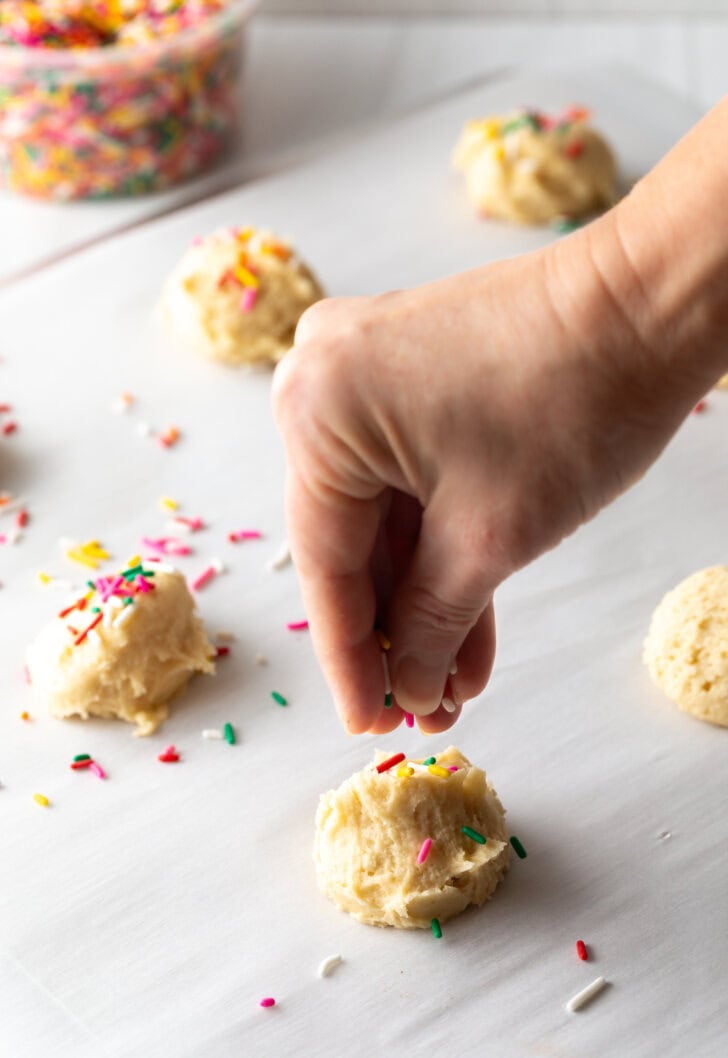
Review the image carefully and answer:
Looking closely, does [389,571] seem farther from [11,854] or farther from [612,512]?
[612,512]

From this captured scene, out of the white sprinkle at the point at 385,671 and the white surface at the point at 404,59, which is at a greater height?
the white sprinkle at the point at 385,671

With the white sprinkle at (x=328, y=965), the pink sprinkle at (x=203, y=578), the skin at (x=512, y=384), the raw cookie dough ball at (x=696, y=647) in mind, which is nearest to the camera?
the skin at (x=512, y=384)

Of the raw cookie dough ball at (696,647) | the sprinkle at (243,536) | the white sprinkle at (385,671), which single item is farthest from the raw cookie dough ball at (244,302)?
the white sprinkle at (385,671)

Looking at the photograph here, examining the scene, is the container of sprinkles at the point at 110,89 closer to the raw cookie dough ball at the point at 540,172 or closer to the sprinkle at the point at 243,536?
the raw cookie dough ball at the point at 540,172

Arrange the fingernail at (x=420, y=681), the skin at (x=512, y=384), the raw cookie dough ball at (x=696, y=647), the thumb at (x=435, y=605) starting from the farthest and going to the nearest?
the raw cookie dough ball at (x=696, y=647), the fingernail at (x=420, y=681), the thumb at (x=435, y=605), the skin at (x=512, y=384)

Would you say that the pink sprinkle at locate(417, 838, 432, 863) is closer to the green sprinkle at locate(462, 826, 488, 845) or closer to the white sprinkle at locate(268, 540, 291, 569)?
the green sprinkle at locate(462, 826, 488, 845)

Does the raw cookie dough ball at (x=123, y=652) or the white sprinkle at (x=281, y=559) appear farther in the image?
the white sprinkle at (x=281, y=559)
